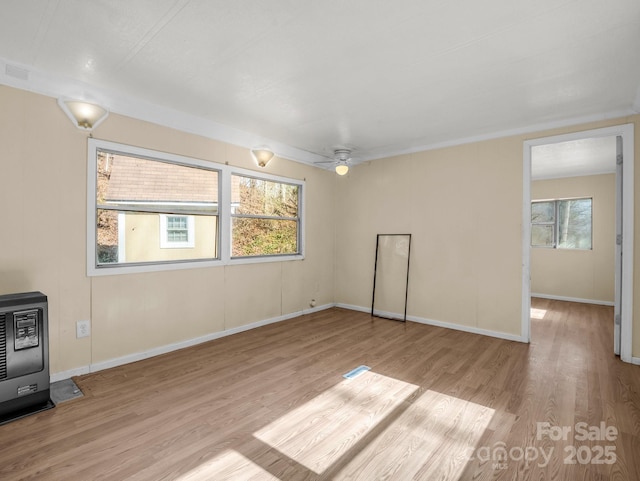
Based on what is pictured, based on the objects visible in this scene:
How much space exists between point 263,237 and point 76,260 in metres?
2.21

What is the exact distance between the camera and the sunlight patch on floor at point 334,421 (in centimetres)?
189

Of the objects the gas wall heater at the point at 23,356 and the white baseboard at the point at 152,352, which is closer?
the gas wall heater at the point at 23,356

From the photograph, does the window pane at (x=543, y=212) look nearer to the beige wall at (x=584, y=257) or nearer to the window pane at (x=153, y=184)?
the beige wall at (x=584, y=257)

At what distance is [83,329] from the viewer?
9.44 feet

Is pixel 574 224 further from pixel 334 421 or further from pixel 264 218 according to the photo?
pixel 334 421

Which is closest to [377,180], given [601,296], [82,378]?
[82,378]

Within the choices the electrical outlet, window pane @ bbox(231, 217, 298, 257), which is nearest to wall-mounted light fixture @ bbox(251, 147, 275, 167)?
window pane @ bbox(231, 217, 298, 257)

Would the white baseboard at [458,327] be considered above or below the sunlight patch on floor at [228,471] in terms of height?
above

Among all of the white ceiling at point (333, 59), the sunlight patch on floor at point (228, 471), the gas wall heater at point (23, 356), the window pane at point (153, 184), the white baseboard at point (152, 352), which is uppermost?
the white ceiling at point (333, 59)

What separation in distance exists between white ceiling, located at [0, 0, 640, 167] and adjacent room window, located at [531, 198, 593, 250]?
149 inches

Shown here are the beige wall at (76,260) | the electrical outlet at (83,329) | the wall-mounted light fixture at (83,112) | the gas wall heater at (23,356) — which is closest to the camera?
the gas wall heater at (23,356)

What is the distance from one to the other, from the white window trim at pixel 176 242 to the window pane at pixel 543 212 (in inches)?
272

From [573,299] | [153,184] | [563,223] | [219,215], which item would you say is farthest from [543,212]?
[153,184]

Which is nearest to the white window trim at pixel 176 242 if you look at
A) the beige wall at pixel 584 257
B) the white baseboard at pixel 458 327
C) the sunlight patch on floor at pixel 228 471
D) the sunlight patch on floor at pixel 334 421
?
the sunlight patch on floor at pixel 334 421
